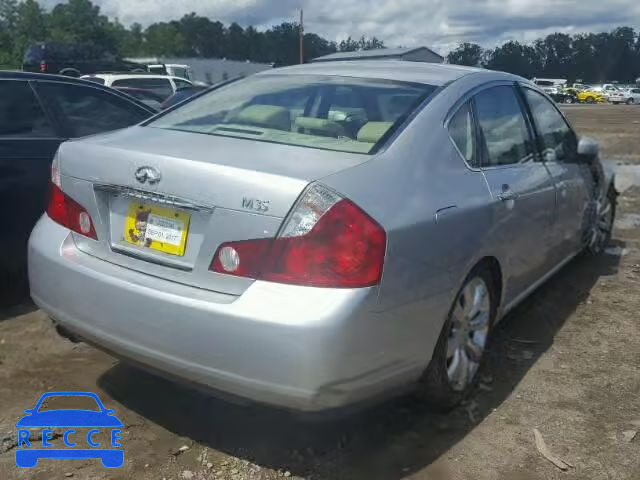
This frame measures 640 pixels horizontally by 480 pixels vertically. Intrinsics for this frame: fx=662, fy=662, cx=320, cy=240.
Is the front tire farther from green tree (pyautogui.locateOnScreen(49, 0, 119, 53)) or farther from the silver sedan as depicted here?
green tree (pyautogui.locateOnScreen(49, 0, 119, 53))

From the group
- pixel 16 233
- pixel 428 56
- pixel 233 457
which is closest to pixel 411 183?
pixel 233 457

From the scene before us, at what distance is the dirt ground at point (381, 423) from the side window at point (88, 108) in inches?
54.1

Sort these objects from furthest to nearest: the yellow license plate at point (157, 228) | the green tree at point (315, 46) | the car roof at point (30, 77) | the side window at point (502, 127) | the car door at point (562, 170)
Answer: the green tree at point (315, 46), the car roof at point (30, 77), the car door at point (562, 170), the side window at point (502, 127), the yellow license plate at point (157, 228)

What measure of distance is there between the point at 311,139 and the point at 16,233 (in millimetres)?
2307

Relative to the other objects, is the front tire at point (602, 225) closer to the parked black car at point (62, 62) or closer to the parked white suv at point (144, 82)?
the parked white suv at point (144, 82)

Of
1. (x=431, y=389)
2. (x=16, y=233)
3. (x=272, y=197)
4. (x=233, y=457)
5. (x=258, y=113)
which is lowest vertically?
(x=233, y=457)

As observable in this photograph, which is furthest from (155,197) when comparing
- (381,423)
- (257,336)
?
(381,423)

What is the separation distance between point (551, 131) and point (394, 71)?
1364 millimetres

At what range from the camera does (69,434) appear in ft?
9.40

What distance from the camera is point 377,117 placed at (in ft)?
9.78

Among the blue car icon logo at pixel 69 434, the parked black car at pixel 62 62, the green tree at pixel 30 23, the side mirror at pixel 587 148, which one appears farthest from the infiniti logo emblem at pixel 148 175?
the green tree at pixel 30 23

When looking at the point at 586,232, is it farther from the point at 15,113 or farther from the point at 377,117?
the point at 15,113

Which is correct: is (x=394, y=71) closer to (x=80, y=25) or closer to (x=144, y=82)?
(x=144, y=82)

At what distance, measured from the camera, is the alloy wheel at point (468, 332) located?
2.99 meters
